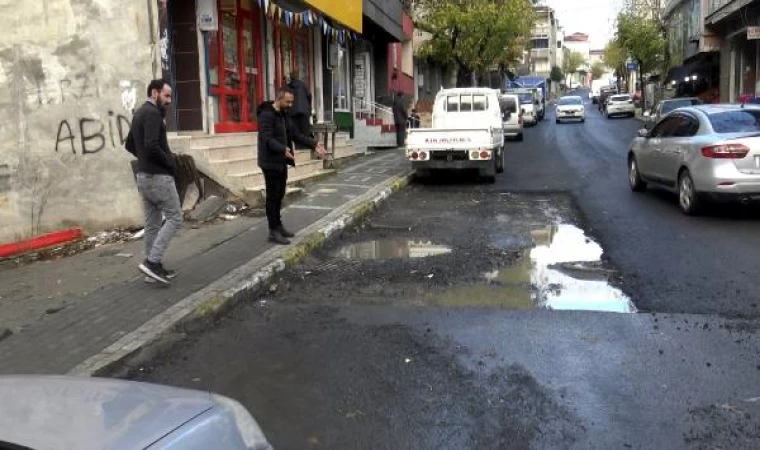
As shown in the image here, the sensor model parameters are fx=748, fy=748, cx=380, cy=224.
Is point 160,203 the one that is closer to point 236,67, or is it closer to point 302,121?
point 302,121

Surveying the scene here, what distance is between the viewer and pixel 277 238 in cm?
870

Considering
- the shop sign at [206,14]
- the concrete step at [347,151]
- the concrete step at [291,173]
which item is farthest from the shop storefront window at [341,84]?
the shop sign at [206,14]

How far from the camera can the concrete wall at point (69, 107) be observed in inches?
344

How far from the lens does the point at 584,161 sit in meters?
19.8

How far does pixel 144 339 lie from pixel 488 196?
30.0 ft

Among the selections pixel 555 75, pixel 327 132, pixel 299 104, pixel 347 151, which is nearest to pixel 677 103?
pixel 347 151

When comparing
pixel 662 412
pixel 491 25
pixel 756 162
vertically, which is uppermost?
pixel 491 25

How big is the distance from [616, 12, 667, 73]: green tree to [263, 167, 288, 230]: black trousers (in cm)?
4365

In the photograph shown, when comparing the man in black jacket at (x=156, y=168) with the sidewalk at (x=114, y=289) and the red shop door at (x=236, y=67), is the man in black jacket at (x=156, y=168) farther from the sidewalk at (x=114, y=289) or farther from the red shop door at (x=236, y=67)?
the red shop door at (x=236, y=67)

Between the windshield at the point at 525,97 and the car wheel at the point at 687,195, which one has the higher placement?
the windshield at the point at 525,97

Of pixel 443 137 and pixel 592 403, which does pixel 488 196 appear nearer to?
pixel 443 137

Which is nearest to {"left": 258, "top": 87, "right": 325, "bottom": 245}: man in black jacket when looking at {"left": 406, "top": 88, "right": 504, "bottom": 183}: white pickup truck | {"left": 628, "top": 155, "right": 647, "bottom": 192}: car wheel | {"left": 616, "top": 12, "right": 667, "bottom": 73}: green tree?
{"left": 406, "top": 88, "right": 504, "bottom": 183}: white pickup truck

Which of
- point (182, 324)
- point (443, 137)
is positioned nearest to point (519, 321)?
point (182, 324)

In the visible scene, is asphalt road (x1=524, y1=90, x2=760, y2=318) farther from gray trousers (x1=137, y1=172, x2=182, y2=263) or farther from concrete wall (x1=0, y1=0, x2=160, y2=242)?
concrete wall (x1=0, y1=0, x2=160, y2=242)
